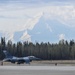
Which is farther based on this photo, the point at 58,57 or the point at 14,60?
the point at 58,57

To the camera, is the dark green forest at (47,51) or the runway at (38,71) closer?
the runway at (38,71)

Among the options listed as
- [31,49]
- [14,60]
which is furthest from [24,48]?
[14,60]

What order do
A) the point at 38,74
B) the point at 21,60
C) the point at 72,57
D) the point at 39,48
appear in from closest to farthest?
1. the point at 38,74
2. the point at 21,60
3. the point at 72,57
4. the point at 39,48

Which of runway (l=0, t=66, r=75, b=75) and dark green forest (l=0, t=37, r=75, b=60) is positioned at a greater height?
dark green forest (l=0, t=37, r=75, b=60)

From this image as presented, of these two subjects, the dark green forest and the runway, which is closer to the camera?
the runway

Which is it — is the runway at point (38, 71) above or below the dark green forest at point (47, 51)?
below

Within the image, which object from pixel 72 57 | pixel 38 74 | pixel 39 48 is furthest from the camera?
pixel 39 48

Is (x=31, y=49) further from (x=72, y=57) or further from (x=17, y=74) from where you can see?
(x=17, y=74)

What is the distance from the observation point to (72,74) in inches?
2040

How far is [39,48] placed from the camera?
193 m

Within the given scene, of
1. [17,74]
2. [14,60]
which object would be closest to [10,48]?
[14,60]

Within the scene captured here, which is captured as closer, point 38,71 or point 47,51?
point 38,71

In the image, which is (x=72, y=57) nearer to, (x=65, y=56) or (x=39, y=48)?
(x=65, y=56)

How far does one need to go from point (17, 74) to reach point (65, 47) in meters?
139
